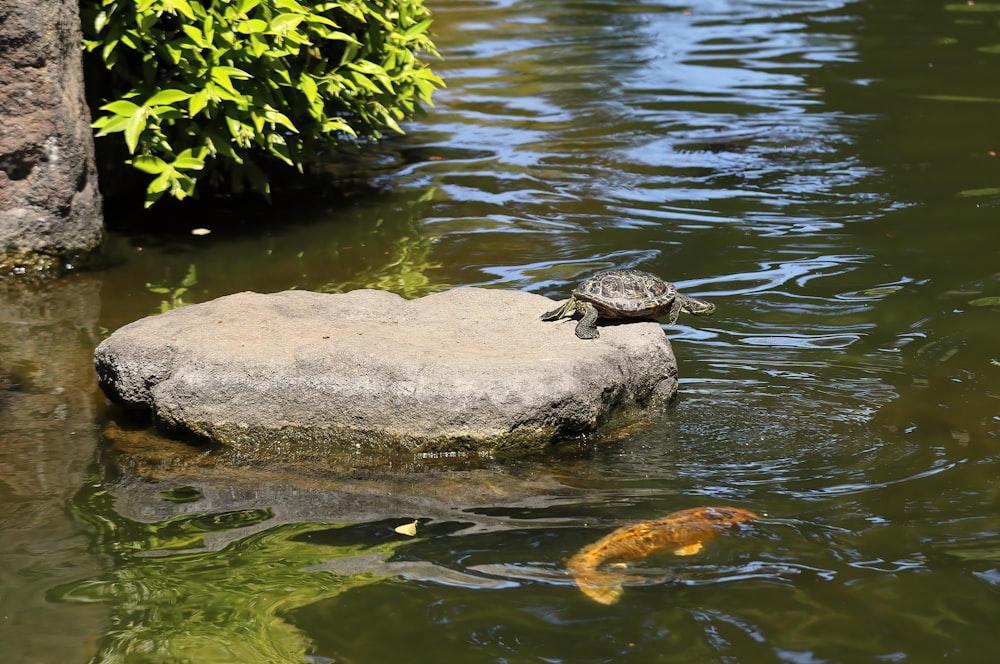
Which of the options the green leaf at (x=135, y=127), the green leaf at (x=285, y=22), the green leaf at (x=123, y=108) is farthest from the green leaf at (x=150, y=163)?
the green leaf at (x=285, y=22)

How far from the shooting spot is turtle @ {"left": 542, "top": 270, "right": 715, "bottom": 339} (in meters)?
5.89

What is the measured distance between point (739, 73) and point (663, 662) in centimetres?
984

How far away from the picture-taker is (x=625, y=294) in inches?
235

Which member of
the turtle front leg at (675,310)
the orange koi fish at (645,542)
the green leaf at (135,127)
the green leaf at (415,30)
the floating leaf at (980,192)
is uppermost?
the green leaf at (415,30)

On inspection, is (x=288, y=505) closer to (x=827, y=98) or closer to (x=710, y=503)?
(x=710, y=503)

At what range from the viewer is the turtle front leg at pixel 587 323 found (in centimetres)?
574

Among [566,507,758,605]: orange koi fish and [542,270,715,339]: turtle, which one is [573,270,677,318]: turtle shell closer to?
[542,270,715,339]: turtle

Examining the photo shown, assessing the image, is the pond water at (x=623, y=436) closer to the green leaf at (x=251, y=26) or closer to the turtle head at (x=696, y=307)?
the turtle head at (x=696, y=307)

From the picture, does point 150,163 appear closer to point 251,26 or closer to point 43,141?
point 43,141

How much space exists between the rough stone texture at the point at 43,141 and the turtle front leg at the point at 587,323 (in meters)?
3.71

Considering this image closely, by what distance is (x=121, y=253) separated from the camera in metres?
8.19

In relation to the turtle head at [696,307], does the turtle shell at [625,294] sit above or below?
above

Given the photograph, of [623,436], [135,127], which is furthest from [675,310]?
[135,127]

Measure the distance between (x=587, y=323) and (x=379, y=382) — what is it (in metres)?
1.12
